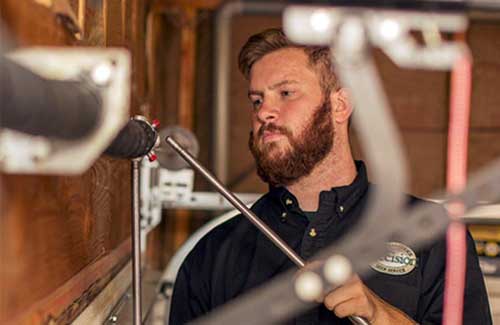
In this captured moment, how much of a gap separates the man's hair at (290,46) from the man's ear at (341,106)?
0.02m

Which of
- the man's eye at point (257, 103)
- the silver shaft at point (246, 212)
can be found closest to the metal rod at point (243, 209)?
the silver shaft at point (246, 212)

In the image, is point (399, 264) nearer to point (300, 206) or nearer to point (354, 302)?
point (300, 206)

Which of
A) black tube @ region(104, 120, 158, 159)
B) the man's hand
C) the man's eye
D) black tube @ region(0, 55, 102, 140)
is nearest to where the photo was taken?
black tube @ region(0, 55, 102, 140)

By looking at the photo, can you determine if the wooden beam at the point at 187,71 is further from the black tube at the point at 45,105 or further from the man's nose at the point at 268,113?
the black tube at the point at 45,105

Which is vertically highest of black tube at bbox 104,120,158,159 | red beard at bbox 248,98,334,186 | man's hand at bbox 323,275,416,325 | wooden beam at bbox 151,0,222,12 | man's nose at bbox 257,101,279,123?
wooden beam at bbox 151,0,222,12

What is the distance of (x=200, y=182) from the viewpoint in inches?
110

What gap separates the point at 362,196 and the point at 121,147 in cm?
90

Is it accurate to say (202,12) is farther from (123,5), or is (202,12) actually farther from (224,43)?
(123,5)

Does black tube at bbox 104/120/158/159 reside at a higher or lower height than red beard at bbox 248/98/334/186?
higher

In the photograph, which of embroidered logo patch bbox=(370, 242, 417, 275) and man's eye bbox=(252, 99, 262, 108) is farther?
man's eye bbox=(252, 99, 262, 108)

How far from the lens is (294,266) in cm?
141

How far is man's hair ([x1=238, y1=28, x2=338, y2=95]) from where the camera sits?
1512 millimetres

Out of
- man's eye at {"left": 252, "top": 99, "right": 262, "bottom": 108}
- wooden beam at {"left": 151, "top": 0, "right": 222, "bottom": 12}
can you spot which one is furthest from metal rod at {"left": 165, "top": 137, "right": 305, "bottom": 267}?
wooden beam at {"left": 151, "top": 0, "right": 222, "bottom": 12}

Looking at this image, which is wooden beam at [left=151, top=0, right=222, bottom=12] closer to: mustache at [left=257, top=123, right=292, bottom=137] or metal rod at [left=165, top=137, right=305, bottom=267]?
mustache at [left=257, top=123, right=292, bottom=137]
